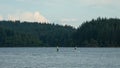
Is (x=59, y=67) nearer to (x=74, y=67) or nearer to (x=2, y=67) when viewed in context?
(x=74, y=67)

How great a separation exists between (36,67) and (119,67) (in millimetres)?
13030

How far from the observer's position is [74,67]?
82.1 metres

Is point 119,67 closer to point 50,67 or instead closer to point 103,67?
point 103,67

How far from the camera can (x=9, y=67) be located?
8231cm

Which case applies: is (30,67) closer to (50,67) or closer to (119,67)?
(50,67)

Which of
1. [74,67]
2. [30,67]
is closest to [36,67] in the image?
[30,67]

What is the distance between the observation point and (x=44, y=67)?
82.3m

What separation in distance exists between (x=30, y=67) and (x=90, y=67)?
31.1 ft

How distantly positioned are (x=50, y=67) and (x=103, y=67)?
333 inches

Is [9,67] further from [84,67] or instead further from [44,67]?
[84,67]

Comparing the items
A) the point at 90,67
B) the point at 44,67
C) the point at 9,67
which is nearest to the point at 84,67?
the point at 90,67

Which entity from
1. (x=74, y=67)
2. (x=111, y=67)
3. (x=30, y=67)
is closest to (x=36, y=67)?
(x=30, y=67)

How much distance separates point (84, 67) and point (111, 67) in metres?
4.29

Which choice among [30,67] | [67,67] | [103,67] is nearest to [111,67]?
[103,67]
